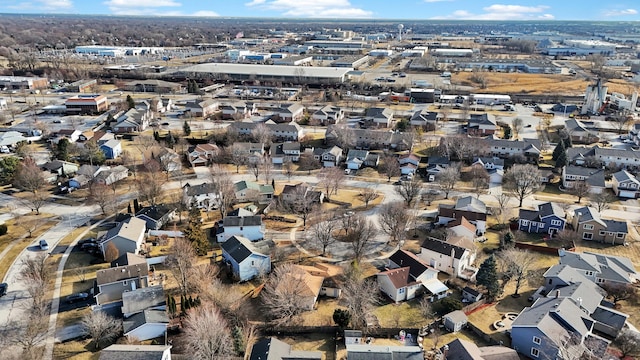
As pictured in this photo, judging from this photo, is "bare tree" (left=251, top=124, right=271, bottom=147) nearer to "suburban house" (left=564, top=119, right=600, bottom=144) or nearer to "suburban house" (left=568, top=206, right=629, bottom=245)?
"suburban house" (left=568, top=206, right=629, bottom=245)

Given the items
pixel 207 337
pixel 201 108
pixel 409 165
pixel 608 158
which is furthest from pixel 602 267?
pixel 201 108

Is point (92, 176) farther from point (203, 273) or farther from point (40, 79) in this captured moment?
point (40, 79)

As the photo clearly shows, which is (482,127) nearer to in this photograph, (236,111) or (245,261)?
(236,111)

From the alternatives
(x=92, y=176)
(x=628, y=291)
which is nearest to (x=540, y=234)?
(x=628, y=291)

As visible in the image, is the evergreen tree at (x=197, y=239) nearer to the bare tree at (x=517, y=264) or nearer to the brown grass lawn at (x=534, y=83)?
the bare tree at (x=517, y=264)

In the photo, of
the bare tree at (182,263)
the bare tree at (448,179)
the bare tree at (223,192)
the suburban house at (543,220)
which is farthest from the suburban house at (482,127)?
the bare tree at (182,263)

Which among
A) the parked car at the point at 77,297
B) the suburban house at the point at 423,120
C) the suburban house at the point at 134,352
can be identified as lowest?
the parked car at the point at 77,297
